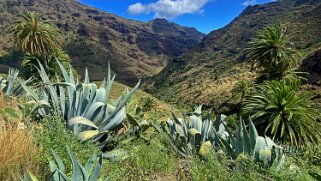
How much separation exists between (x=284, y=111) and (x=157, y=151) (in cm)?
1034

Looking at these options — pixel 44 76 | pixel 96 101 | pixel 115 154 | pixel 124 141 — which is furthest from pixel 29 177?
pixel 44 76

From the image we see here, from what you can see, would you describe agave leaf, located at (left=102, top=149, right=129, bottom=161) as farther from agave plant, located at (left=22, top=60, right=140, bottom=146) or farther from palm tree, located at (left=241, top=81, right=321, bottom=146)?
palm tree, located at (left=241, top=81, right=321, bottom=146)

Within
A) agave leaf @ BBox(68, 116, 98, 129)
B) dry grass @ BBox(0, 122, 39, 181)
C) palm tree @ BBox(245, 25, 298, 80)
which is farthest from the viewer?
palm tree @ BBox(245, 25, 298, 80)

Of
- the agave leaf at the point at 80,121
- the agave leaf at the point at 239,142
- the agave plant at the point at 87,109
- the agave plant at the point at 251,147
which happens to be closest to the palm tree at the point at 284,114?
the agave plant at the point at 251,147

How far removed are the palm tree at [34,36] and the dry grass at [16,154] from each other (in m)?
33.9

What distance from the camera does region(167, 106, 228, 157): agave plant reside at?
6738 millimetres

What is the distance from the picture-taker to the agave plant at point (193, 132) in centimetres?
674

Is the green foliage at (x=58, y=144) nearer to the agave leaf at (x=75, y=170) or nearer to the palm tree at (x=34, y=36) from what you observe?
the agave leaf at (x=75, y=170)

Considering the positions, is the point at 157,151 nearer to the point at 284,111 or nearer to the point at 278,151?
the point at 278,151

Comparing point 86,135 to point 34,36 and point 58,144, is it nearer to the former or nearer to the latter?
point 58,144

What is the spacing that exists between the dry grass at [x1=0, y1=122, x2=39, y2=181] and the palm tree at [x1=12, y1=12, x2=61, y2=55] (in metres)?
33.9

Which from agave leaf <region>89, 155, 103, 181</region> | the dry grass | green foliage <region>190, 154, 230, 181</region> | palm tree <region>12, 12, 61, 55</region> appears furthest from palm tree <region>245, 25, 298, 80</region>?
agave leaf <region>89, 155, 103, 181</region>

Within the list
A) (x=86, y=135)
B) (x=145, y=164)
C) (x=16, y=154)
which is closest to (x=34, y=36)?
(x=86, y=135)

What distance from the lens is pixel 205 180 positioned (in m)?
4.40
